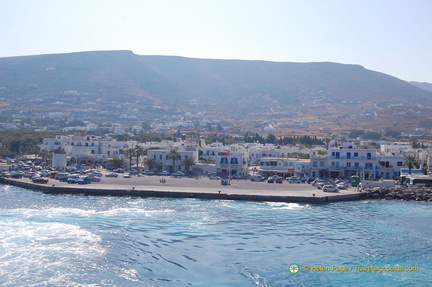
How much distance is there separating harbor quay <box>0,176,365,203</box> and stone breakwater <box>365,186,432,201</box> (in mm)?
1227

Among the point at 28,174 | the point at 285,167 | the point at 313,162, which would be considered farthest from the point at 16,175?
the point at 313,162

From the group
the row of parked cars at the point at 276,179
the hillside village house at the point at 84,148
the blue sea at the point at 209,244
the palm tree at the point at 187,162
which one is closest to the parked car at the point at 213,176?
the palm tree at the point at 187,162

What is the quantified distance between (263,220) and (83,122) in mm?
123859

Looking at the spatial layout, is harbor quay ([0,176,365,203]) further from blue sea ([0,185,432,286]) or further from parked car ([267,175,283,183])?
blue sea ([0,185,432,286])

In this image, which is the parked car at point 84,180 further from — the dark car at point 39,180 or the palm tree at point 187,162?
the palm tree at point 187,162

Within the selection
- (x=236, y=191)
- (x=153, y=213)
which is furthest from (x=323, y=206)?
(x=153, y=213)

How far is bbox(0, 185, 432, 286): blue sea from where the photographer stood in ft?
60.1

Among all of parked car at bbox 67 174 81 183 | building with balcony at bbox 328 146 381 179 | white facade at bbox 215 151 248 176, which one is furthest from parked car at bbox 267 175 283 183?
parked car at bbox 67 174 81 183

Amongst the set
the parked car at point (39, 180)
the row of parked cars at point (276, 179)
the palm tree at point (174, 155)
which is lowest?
the parked car at point (39, 180)

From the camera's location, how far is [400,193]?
40.5m

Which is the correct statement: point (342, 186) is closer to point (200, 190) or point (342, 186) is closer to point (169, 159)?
point (200, 190)

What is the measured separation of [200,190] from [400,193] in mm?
16808

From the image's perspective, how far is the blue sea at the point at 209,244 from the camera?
18.3 metres

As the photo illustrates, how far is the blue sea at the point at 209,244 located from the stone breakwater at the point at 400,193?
5284mm
